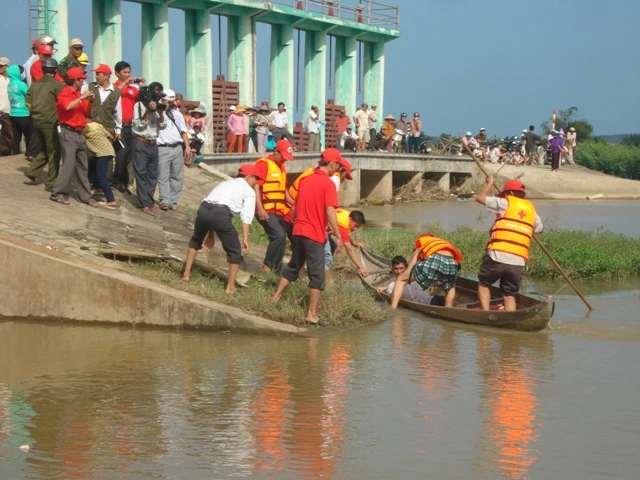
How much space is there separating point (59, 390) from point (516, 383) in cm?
394

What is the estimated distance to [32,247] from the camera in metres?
11.4

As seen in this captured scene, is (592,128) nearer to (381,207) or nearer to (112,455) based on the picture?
(381,207)

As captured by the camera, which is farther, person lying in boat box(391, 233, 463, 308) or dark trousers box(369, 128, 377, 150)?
dark trousers box(369, 128, 377, 150)

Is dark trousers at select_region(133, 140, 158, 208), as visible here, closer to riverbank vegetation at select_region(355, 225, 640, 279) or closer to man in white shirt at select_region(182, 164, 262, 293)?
man in white shirt at select_region(182, 164, 262, 293)

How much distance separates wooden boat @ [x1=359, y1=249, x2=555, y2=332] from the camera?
37.6 ft

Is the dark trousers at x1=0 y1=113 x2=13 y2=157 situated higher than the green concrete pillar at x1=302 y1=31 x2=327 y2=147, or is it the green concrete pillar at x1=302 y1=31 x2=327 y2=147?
the green concrete pillar at x1=302 y1=31 x2=327 y2=147

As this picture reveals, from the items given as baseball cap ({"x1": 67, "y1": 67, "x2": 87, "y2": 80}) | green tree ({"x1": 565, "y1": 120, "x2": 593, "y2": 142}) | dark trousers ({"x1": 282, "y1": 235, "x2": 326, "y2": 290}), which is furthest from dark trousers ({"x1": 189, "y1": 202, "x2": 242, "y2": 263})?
green tree ({"x1": 565, "y1": 120, "x2": 593, "y2": 142})

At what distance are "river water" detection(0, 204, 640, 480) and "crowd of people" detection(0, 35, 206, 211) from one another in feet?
10.3

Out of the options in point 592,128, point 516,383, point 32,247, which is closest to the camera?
point 516,383

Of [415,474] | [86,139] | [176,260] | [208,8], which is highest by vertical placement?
[208,8]

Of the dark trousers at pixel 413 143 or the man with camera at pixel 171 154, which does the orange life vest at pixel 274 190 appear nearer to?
the man with camera at pixel 171 154

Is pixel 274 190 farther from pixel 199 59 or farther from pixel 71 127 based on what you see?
pixel 199 59

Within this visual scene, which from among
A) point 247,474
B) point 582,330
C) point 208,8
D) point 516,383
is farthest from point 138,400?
Result: point 208,8

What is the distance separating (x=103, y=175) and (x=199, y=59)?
1643 centimetres
